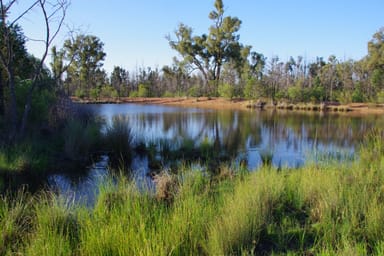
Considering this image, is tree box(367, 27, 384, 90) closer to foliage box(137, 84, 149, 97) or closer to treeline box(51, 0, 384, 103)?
treeline box(51, 0, 384, 103)

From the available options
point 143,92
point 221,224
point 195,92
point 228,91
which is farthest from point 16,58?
point 143,92

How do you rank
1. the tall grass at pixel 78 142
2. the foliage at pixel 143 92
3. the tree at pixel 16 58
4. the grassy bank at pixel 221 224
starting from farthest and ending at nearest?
the foliage at pixel 143 92, the tree at pixel 16 58, the tall grass at pixel 78 142, the grassy bank at pixel 221 224

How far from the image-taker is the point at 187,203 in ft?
11.1

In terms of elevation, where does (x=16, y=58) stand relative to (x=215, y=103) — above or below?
above

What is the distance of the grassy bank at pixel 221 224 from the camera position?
2.77m

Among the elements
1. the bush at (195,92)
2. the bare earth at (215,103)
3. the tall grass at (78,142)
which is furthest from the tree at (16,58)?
the bush at (195,92)

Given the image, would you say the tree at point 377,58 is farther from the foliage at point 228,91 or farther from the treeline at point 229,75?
the foliage at point 228,91

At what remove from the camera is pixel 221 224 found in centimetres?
305

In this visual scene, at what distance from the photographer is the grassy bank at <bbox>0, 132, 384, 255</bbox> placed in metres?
2.77

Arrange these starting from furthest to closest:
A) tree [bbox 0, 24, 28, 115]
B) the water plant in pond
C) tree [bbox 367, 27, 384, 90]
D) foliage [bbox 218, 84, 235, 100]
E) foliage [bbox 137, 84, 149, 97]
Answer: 1. foliage [bbox 137, 84, 149, 97]
2. foliage [bbox 218, 84, 235, 100]
3. tree [bbox 367, 27, 384, 90]
4. tree [bbox 0, 24, 28, 115]
5. the water plant in pond

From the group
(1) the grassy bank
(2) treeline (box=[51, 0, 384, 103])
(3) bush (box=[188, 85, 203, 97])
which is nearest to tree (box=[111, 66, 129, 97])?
(2) treeline (box=[51, 0, 384, 103])

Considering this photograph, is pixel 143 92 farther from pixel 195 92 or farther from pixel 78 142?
pixel 78 142

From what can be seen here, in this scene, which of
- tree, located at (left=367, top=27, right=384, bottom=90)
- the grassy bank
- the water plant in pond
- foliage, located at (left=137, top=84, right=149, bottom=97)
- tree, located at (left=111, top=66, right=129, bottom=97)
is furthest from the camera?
tree, located at (left=111, top=66, right=129, bottom=97)

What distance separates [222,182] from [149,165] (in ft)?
9.31
